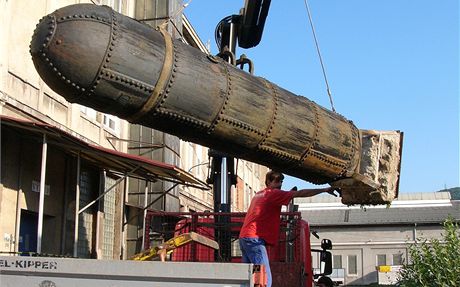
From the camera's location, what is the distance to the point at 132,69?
18.0 feet

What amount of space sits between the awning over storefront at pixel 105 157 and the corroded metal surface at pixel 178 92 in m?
5.79

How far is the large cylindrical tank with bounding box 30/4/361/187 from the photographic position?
542cm

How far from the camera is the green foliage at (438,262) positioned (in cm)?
815

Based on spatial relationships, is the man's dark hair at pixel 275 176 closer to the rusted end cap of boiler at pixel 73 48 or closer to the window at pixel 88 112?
the rusted end cap of boiler at pixel 73 48

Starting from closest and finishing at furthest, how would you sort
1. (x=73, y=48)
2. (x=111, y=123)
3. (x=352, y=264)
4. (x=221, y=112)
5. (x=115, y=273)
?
1. (x=115, y=273)
2. (x=73, y=48)
3. (x=221, y=112)
4. (x=111, y=123)
5. (x=352, y=264)

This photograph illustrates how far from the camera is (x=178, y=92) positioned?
5781 millimetres

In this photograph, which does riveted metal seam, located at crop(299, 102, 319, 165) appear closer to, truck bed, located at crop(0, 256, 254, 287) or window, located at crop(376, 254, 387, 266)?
truck bed, located at crop(0, 256, 254, 287)

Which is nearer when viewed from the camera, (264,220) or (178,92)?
(178,92)

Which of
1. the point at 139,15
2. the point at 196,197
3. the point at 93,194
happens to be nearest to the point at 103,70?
the point at 93,194

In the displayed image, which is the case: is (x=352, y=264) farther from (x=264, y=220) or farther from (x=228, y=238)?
(x=264, y=220)

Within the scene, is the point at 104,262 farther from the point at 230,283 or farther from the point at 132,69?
the point at 132,69

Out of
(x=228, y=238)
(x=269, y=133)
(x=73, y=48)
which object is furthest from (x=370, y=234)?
(x=73, y=48)

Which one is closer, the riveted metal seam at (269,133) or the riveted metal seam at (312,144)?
the riveted metal seam at (269,133)

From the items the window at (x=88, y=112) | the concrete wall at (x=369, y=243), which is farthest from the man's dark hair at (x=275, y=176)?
the concrete wall at (x=369, y=243)
